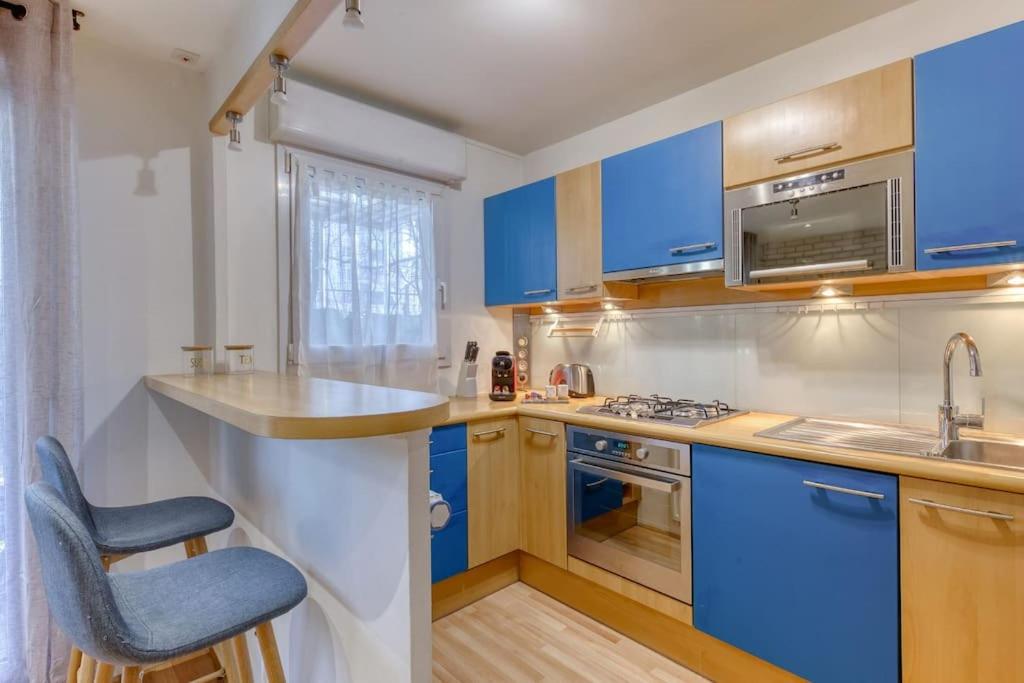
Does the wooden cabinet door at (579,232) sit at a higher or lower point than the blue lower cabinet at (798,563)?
higher

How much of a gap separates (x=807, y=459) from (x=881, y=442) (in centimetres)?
28

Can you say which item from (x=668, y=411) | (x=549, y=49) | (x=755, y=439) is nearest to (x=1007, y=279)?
(x=755, y=439)

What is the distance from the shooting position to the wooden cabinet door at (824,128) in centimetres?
160

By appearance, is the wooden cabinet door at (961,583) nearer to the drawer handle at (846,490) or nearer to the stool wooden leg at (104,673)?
the drawer handle at (846,490)

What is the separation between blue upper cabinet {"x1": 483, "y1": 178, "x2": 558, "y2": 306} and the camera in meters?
2.76

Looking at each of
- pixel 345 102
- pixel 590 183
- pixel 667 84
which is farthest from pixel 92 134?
A: pixel 667 84

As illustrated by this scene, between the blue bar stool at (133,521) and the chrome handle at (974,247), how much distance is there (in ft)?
7.36

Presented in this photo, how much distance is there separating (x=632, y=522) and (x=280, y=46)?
7.18 ft

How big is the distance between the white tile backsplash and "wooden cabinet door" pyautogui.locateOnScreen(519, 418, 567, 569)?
64cm

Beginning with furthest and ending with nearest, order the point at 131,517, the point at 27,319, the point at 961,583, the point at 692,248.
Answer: the point at 692,248, the point at 27,319, the point at 131,517, the point at 961,583

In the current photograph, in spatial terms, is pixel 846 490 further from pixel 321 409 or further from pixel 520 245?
pixel 520 245

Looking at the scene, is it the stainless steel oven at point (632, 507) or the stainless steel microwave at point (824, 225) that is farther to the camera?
the stainless steel oven at point (632, 507)

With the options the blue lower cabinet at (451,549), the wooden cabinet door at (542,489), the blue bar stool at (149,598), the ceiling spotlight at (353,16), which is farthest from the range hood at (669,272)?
the blue bar stool at (149,598)

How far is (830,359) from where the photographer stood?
2.04m
